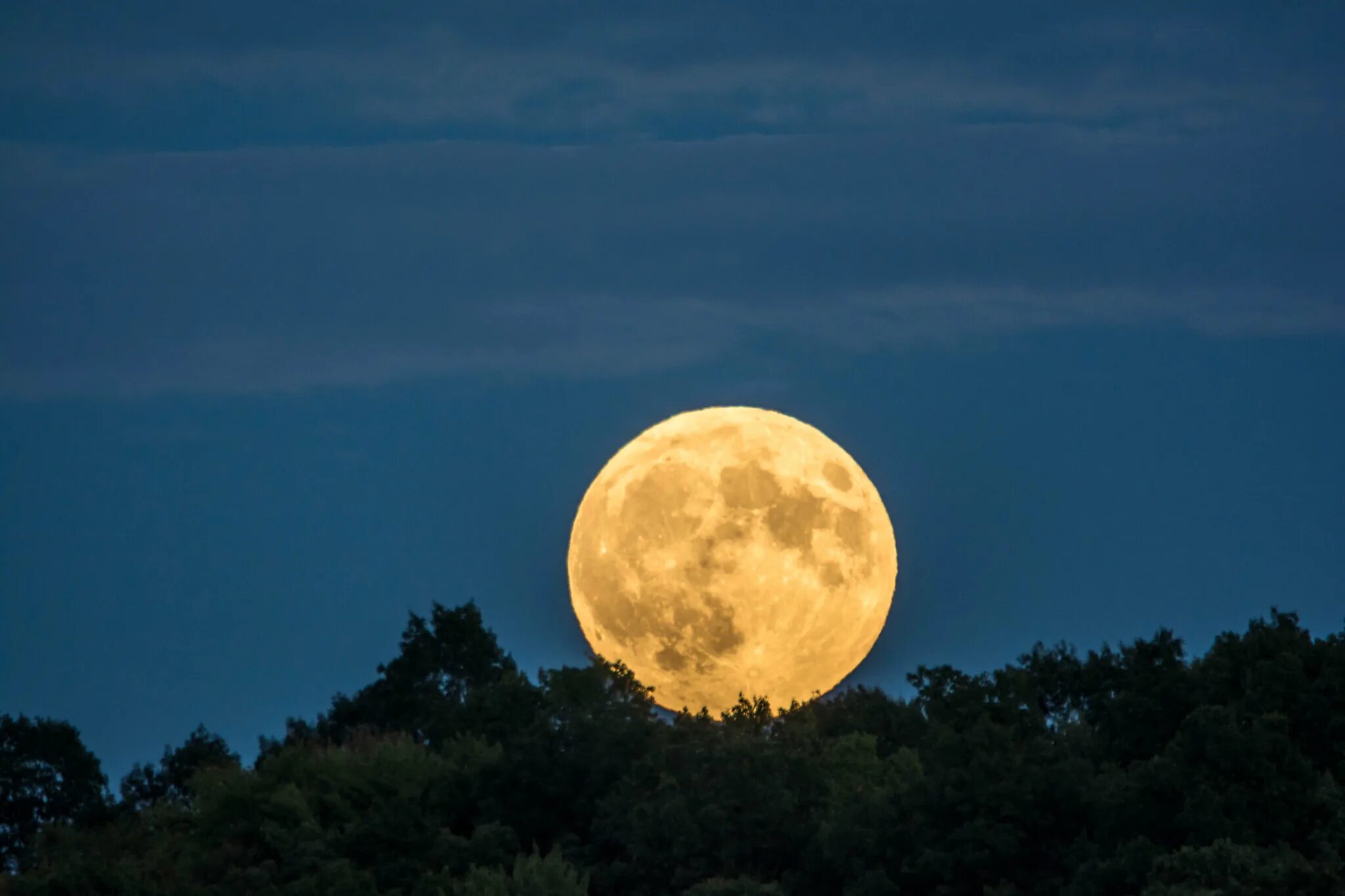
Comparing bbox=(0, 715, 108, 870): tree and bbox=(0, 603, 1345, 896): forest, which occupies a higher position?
bbox=(0, 715, 108, 870): tree

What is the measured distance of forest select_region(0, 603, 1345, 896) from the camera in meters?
36.2

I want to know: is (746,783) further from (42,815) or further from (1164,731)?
(42,815)

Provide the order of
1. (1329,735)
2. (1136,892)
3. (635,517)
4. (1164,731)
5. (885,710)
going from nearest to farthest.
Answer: (1136,892), (1329,735), (1164,731), (635,517), (885,710)

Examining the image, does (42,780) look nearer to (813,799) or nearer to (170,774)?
(170,774)

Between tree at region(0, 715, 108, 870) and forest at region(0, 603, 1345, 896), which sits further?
tree at region(0, 715, 108, 870)

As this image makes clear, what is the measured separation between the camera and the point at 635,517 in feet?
168

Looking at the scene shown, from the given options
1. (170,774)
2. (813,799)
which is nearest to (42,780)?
(170,774)

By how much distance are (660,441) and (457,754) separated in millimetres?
8828

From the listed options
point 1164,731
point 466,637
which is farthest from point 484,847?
point 466,637

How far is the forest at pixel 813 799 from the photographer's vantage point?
3622cm

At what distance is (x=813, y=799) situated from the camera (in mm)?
44719

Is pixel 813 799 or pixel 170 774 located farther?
pixel 170 774

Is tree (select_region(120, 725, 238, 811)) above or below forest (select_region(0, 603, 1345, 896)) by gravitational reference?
above

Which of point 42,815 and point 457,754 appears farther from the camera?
point 42,815
